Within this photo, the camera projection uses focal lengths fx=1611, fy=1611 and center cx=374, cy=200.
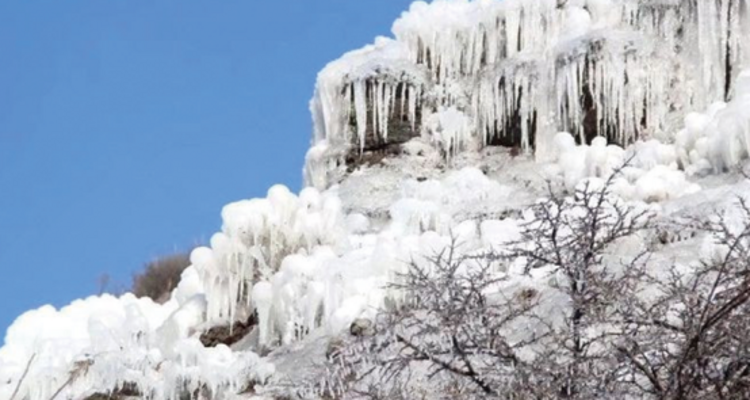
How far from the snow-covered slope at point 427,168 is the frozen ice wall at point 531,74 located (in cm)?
3

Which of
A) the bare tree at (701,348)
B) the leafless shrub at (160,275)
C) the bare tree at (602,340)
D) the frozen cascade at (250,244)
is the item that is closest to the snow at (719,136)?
the frozen cascade at (250,244)

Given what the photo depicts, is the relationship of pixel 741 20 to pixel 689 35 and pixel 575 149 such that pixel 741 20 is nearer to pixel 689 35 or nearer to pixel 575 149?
pixel 689 35

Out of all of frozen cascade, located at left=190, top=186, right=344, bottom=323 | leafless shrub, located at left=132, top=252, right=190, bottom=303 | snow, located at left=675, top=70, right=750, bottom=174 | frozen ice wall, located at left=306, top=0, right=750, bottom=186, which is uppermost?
A: frozen ice wall, located at left=306, top=0, right=750, bottom=186

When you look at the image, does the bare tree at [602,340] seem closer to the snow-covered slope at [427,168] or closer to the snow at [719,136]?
the snow-covered slope at [427,168]

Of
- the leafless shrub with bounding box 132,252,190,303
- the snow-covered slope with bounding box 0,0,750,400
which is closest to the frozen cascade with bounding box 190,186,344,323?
the snow-covered slope with bounding box 0,0,750,400

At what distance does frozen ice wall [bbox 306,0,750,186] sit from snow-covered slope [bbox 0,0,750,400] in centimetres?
3

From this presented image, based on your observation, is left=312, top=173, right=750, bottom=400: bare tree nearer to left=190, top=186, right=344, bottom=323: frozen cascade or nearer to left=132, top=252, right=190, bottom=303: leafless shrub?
left=190, top=186, right=344, bottom=323: frozen cascade

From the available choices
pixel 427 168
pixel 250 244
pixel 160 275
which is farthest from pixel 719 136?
pixel 160 275

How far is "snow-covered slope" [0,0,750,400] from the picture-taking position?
639 inches

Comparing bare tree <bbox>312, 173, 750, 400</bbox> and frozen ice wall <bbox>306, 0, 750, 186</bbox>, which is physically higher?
frozen ice wall <bbox>306, 0, 750, 186</bbox>

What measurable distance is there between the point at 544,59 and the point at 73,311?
699 cm

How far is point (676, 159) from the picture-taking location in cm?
1869

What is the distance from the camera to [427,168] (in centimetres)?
2208

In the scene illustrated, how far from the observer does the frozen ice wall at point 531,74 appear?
67.3 feet
